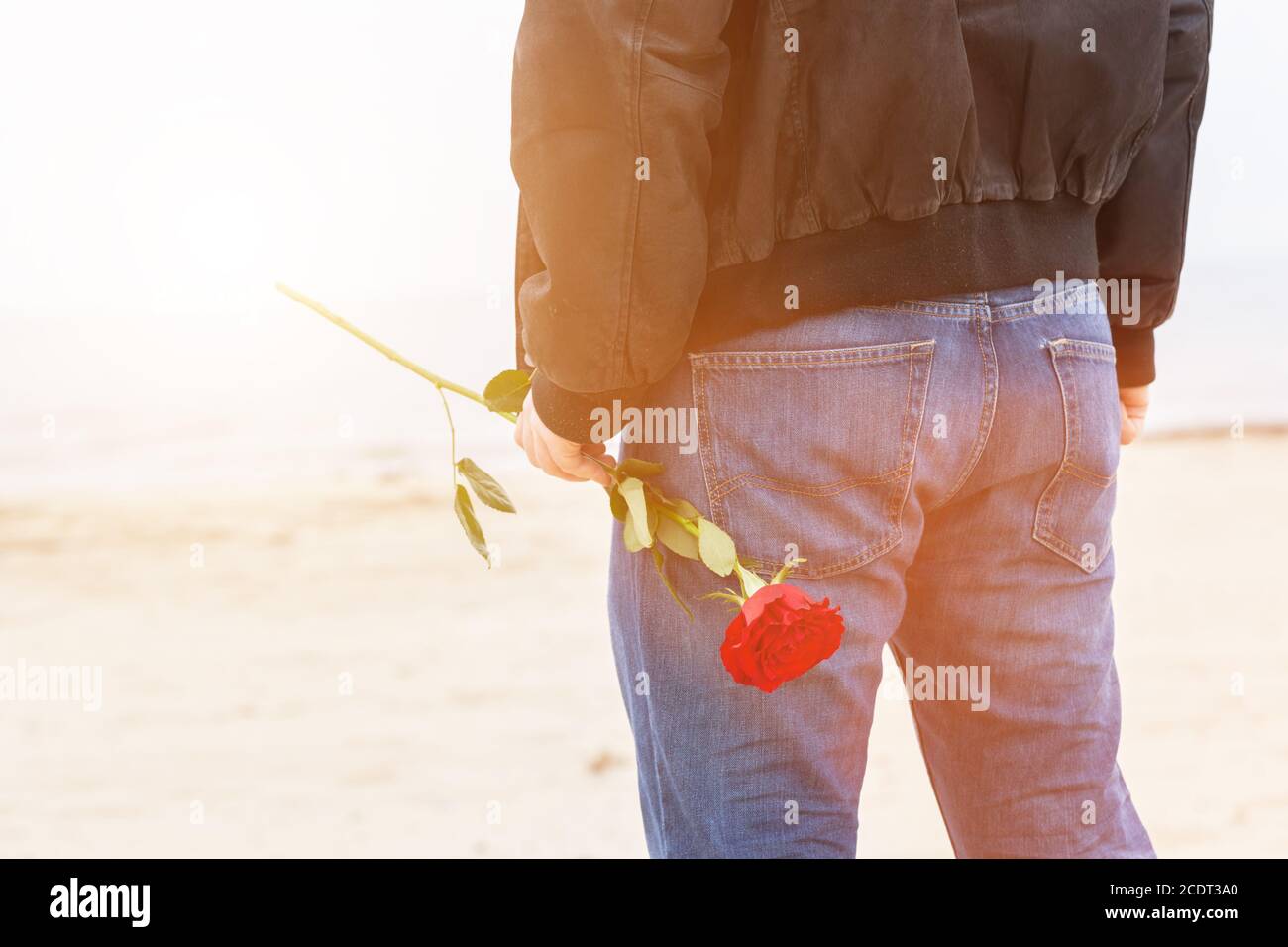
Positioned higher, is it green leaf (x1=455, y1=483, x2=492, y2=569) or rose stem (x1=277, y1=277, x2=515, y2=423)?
rose stem (x1=277, y1=277, x2=515, y2=423)

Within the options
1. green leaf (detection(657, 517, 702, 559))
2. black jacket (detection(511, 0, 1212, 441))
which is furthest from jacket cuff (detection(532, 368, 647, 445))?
green leaf (detection(657, 517, 702, 559))

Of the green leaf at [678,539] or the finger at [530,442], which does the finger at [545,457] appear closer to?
the finger at [530,442]

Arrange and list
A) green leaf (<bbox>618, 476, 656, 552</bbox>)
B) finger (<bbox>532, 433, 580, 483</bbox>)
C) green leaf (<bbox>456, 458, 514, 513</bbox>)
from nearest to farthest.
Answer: green leaf (<bbox>618, 476, 656, 552</bbox>) < finger (<bbox>532, 433, 580, 483</bbox>) < green leaf (<bbox>456, 458, 514, 513</bbox>)

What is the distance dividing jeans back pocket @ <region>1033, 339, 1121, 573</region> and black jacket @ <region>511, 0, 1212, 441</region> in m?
0.10

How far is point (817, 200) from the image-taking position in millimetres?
1099

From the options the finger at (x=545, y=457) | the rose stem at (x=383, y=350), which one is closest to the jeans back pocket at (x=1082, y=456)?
the finger at (x=545, y=457)

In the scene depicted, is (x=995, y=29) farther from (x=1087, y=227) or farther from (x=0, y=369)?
(x=0, y=369)

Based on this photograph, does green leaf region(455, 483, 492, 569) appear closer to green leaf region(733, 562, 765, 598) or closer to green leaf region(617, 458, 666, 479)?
green leaf region(617, 458, 666, 479)

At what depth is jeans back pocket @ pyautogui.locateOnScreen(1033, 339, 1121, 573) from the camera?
3.79ft

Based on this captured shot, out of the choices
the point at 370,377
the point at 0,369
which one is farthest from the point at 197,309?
the point at 370,377

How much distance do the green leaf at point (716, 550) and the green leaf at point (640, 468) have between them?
0.32 feet

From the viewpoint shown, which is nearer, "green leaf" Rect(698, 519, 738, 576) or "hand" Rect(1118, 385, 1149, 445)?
"green leaf" Rect(698, 519, 738, 576)

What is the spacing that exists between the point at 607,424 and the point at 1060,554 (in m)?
0.49
